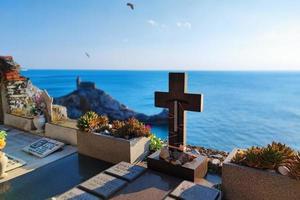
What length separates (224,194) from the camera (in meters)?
3.98

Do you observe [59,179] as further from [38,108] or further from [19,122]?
[19,122]

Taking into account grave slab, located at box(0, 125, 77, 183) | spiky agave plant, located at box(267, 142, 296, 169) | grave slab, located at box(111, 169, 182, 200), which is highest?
spiky agave plant, located at box(267, 142, 296, 169)

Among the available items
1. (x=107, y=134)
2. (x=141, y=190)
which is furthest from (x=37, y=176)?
(x=141, y=190)

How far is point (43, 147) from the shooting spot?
6395mm

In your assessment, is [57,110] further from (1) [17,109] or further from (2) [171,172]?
(2) [171,172]

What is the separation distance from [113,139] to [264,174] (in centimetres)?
318

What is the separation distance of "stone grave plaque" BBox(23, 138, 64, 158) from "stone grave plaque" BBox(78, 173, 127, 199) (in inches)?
103

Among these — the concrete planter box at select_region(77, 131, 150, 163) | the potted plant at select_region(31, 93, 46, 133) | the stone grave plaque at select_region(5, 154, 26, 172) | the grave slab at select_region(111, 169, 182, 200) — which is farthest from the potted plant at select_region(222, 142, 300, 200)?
the potted plant at select_region(31, 93, 46, 133)

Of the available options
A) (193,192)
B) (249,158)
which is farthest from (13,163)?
(249,158)

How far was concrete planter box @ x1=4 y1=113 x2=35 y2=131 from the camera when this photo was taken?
26.5 feet

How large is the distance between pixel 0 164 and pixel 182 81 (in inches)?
165

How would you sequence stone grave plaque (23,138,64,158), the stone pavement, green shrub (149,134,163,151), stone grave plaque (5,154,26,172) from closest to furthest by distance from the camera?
the stone pavement, stone grave plaque (5,154,26,172), green shrub (149,134,163,151), stone grave plaque (23,138,64,158)

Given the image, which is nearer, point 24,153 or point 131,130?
point 131,130

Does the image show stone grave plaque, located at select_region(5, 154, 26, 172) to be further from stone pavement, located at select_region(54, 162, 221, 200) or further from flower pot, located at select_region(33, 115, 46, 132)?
stone pavement, located at select_region(54, 162, 221, 200)
